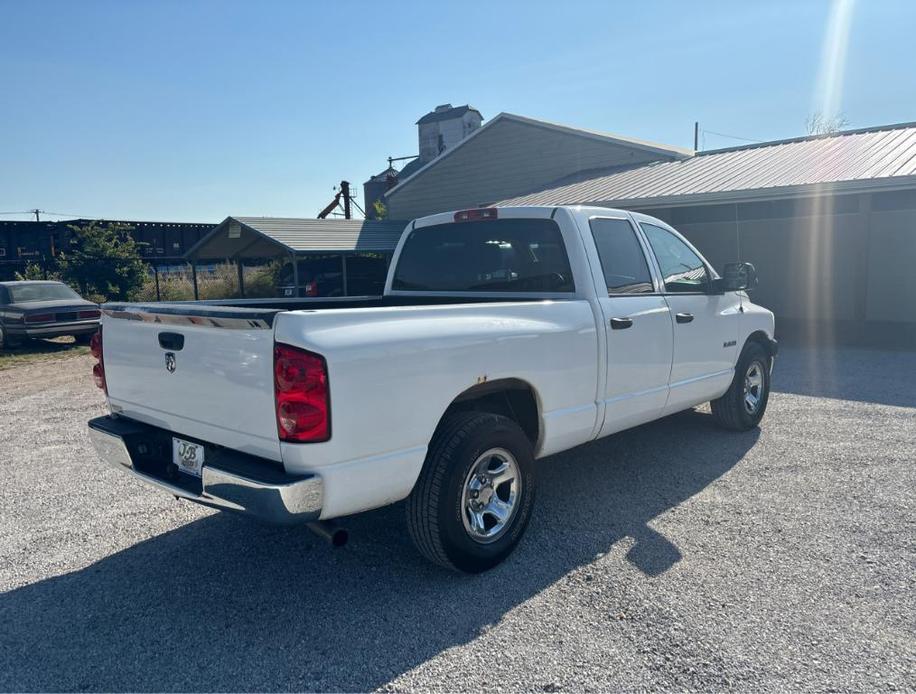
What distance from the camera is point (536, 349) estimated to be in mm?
3738

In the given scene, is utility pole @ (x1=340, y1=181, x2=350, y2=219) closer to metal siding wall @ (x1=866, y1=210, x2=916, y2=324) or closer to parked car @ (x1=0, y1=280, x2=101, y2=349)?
parked car @ (x1=0, y1=280, x2=101, y2=349)

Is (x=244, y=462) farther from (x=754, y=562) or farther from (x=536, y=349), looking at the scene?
(x=754, y=562)

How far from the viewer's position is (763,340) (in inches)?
249

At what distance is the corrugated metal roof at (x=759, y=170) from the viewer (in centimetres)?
1175

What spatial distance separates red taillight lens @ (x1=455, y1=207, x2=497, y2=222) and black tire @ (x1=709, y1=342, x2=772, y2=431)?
273cm

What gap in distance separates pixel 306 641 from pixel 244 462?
0.84 m

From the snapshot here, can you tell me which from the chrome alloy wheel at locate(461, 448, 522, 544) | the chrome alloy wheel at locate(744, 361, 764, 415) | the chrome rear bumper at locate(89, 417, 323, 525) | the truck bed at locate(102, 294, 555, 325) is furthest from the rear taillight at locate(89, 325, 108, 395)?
the chrome alloy wheel at locate(744, 361, 764, 415)

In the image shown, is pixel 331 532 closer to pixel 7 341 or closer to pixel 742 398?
pixel 742 398

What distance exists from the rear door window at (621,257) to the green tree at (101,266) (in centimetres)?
1960

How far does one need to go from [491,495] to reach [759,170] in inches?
483

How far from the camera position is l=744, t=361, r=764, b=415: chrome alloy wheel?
6.15 m

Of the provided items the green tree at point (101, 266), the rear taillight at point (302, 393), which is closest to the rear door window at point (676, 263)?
the rear taillight at point (302, 393)

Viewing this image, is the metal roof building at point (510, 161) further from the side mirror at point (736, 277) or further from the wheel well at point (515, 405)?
the wheel well at point (515, 405)

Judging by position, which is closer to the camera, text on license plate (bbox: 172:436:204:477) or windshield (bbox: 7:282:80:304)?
text on license plate (bbox: 172:436:204:477)
